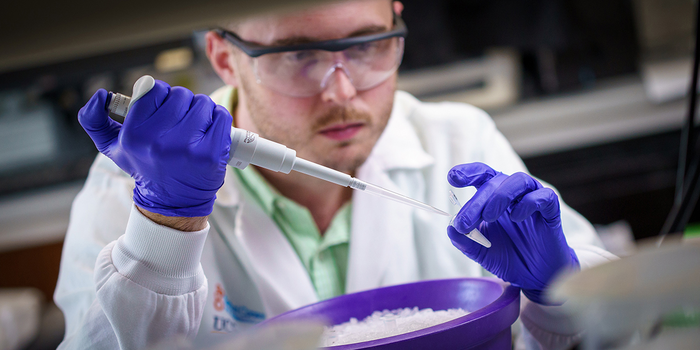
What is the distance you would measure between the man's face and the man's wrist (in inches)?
17.0

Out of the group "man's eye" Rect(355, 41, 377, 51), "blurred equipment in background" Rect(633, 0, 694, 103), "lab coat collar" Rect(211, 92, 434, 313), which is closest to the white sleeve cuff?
"lab coat collar" Rect(211, 92, 434, 313)

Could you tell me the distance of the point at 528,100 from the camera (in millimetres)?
2936

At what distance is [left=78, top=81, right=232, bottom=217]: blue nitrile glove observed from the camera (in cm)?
75

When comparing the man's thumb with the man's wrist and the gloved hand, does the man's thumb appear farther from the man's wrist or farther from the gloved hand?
the gloved hand

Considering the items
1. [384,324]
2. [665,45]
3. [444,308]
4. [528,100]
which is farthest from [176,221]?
[665,45]

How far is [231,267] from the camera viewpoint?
123 cm

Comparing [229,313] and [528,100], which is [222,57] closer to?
[229,313]

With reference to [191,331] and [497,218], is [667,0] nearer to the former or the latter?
[497,218]

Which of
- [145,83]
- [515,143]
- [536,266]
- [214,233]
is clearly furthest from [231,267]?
[515,143]

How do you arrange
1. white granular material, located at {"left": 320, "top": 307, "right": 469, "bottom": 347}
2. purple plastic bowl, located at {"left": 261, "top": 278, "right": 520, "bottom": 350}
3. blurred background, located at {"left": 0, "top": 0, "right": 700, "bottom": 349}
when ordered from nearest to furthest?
purple plastic bowl, located at {"left": 261, "top": 278, "right": 520, "bottom": 350}, white granular material, located at {"left": 320, "top": 307, "right": 469, "bottom": 347}, blurred background, located at {"left": 0, "top": 0, "right": 700, "bottom": 349}

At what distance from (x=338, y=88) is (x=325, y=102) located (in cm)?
5

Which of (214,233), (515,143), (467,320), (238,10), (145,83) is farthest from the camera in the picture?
(515,143)

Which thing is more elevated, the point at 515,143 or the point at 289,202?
the point at 289,202

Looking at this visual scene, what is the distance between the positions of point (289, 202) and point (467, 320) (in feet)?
2.57
